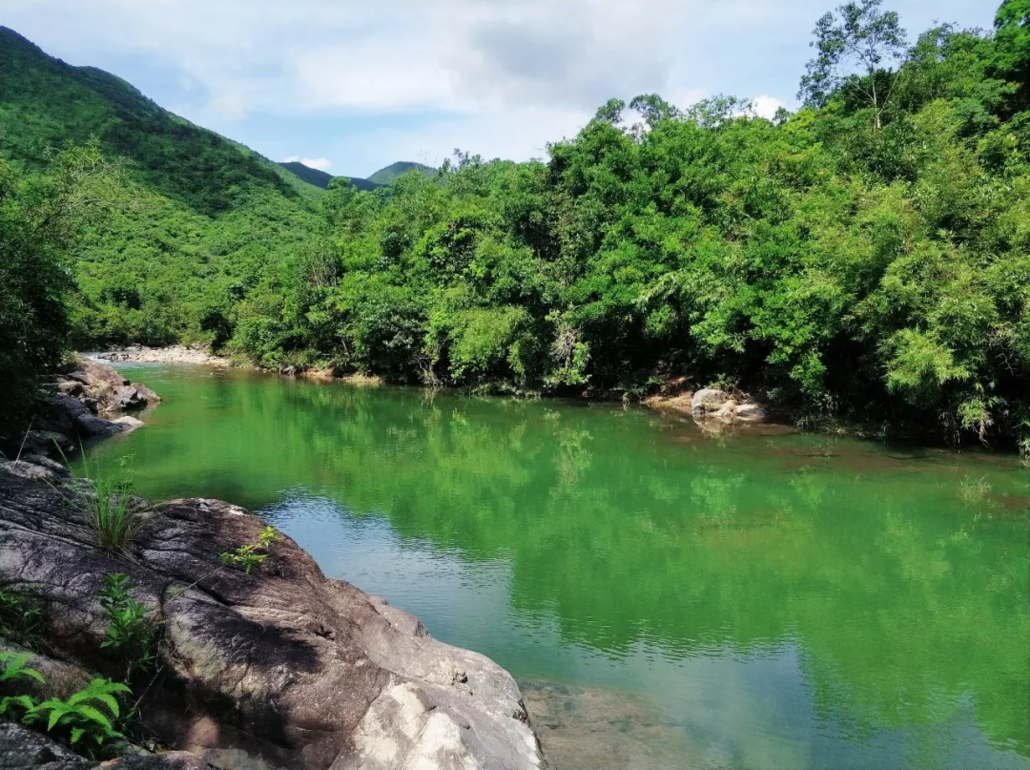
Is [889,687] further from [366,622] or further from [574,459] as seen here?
[574,459]

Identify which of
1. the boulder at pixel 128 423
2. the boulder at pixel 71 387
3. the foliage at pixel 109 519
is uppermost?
the foliage at pixel 109 519

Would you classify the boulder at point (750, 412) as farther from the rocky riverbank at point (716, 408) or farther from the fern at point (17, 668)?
the fern at point (17, 668)

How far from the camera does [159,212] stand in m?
65.8

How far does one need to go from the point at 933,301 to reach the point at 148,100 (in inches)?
4281

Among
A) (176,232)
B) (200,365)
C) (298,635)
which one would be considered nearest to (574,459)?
(298,635)

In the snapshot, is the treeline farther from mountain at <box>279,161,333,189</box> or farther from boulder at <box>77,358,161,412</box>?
mountain at <box>279,161,333,189</box>

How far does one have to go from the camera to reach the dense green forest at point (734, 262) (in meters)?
15.9

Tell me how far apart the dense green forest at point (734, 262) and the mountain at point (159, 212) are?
3.24m

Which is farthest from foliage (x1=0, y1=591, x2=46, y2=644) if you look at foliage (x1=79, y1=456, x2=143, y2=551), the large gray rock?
foliage (x1=79, y1=456, x2=143, y2=551)

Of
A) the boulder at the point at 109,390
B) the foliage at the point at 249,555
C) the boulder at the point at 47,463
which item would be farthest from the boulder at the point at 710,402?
the boulder at the point at 109,390

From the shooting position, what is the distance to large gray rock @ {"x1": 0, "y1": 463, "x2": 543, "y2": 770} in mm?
4094

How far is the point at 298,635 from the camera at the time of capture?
15.7 feet

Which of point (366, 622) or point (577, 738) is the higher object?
point (366, 622)

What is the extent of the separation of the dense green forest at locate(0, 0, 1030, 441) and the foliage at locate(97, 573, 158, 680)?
13269mm
